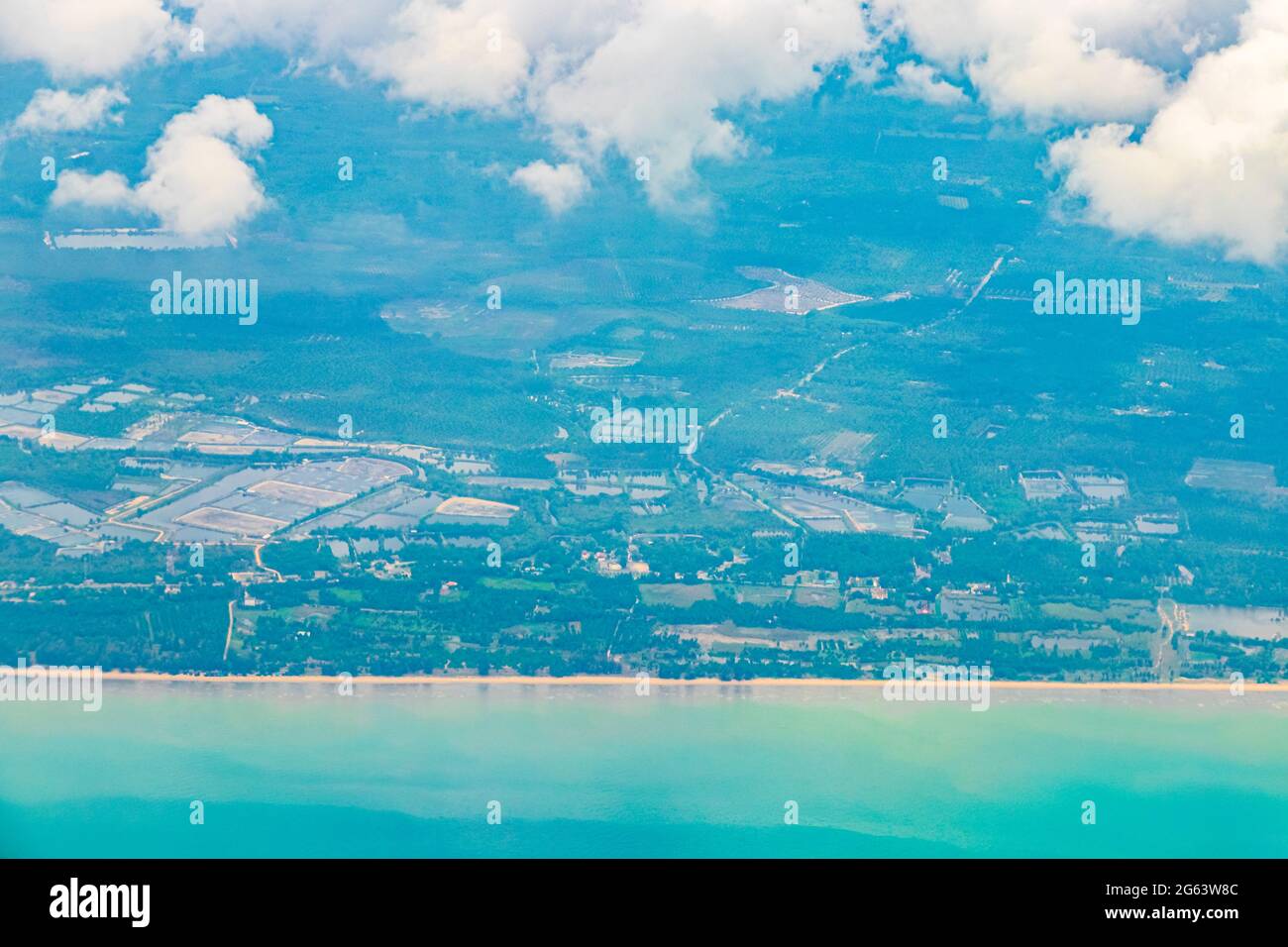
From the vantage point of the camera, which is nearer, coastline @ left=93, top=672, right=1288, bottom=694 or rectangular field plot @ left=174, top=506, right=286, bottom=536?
coastline @ left=93, top=672, right=1288, bottom=694

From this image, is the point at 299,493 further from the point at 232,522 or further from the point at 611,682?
the point at 611,682

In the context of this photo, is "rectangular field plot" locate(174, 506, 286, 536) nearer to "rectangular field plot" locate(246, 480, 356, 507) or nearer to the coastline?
"rectangular field plot" locate(246, 480, 356, 507)

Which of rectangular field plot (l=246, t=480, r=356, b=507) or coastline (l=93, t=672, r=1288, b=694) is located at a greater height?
rectangular field plot (l=246, t=480, r=356, b=507)

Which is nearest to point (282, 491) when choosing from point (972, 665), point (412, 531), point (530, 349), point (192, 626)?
point (412, 531)

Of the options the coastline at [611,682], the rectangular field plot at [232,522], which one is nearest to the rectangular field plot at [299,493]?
the rectangular field plot at [232,522]

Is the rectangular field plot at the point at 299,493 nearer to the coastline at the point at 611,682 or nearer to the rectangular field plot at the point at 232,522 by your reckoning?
the rectangular field plot at the point at 232,522

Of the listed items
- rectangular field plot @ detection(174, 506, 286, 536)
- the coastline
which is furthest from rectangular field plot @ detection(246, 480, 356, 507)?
the coastline

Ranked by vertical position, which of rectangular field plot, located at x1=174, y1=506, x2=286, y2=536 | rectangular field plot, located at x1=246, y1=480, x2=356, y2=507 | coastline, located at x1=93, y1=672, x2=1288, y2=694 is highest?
rectangular field plot, located at x1=246, y1=480, x2=356, y2=507

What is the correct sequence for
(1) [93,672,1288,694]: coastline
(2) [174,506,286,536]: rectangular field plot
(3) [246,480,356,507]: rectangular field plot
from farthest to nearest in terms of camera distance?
(3) [246,480,356,507]: rectangular field plot, (2) [174,506,286,536]: rectangular field plot, (1) [93,672,1288,694]: coastline

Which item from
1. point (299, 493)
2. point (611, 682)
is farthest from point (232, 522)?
point (611, 682)
